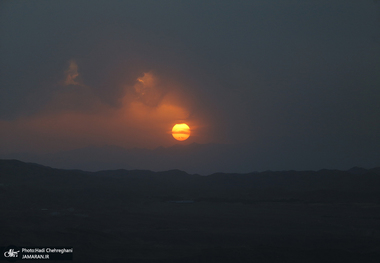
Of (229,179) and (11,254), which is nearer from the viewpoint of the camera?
(11,254)

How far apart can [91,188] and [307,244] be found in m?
44.8

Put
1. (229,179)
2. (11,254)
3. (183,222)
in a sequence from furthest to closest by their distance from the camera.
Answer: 1. (229,179)
2. (183,222)
3. (11,254)

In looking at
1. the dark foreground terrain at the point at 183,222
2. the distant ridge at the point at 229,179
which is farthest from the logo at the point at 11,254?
the distant ridge at the point at 229,179

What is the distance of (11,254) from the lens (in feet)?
62.1

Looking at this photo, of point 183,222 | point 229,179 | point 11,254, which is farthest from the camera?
point 229,179

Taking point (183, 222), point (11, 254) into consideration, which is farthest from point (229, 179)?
point (11, 254)

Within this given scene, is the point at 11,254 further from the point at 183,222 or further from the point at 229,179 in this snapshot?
the point at 229,179

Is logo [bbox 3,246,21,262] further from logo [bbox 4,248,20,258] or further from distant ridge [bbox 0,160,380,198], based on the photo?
distant ridge [bbox 0,160,380,198]

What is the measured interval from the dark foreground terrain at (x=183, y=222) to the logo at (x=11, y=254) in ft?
7.30

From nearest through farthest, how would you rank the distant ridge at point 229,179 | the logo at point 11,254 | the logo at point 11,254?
the logo at point 11,254 → the logo at point 11,254 → the distant ridge at point 229,179

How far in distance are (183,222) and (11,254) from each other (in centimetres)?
1628

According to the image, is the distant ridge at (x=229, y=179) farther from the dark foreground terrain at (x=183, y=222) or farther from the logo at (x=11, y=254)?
the logo at (x=11, y=254)

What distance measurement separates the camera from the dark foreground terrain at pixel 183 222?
808 inches

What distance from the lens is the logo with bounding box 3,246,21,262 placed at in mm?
18605
